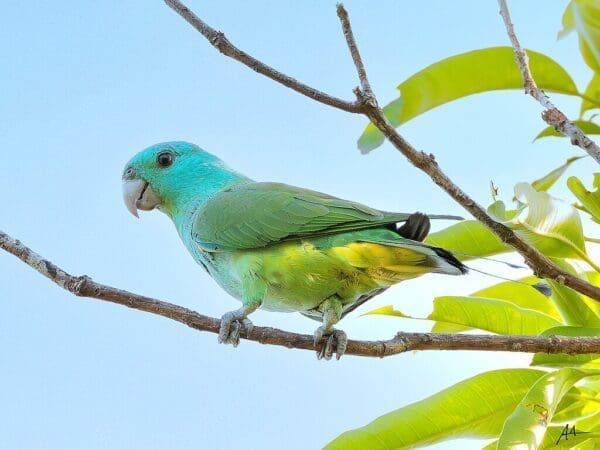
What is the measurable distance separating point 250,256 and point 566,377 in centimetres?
92

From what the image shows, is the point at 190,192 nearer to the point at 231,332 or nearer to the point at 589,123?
the point at 231,332

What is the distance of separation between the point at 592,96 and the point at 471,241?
61 centimetres

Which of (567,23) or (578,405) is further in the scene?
(567,23)

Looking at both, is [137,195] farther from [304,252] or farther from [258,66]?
[258,66]

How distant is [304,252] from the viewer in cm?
224

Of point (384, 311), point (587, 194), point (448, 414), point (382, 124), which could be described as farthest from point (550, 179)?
point (382, 124)

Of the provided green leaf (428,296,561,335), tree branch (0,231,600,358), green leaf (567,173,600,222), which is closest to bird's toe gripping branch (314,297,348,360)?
tree branch (0,231,600,358)

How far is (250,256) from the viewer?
2.35m

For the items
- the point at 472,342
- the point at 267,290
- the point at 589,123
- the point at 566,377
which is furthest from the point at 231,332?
the point at 589,123

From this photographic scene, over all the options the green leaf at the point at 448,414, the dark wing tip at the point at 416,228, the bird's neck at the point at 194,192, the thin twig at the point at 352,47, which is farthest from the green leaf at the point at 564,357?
the bird's neck at the point at 194,192

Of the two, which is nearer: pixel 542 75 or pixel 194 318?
pixel 194 318

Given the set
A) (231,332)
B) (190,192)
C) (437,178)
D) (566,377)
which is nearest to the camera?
(437,178)

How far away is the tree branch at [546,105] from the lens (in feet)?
6.29

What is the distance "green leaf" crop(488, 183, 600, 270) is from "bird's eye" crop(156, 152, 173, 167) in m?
1.44
